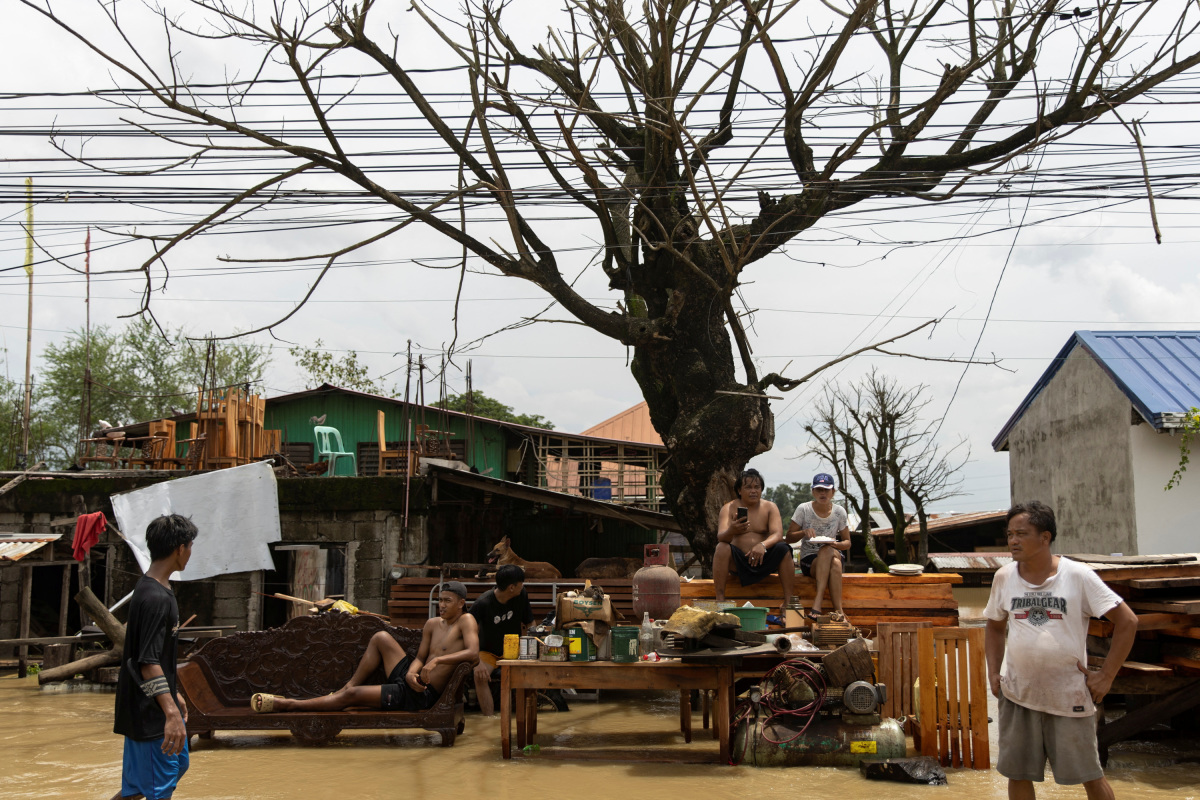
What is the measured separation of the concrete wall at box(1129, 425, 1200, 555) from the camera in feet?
48.0

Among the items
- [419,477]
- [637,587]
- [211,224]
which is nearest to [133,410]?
[419,477]

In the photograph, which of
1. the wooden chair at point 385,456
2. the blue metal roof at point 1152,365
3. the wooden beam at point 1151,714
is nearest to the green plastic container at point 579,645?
the wooden beam at point 1151,714

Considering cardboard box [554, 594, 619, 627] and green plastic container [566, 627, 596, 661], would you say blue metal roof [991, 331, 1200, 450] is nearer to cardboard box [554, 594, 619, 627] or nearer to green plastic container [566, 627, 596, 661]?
cardboard box [554, 594, 619, 627]

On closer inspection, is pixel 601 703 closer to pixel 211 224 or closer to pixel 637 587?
pixel 637 587

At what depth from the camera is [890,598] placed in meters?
9.34

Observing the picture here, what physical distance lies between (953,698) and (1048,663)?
95.7 inches

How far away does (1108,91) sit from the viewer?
10227 mm

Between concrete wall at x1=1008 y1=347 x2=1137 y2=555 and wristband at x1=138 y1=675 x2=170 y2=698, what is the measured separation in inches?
588

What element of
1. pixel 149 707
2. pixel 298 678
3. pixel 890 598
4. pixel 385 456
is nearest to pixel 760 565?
pixel 890 598

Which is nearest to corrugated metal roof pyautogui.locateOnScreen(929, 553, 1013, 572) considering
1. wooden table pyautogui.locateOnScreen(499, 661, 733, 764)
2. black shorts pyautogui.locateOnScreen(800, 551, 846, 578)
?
black shorts pyautogui.locateOnScreen(800, 551, 846, 578)

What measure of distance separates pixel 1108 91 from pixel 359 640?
9688mm

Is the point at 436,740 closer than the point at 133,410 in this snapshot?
Yes

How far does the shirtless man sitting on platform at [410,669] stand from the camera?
25.5ft

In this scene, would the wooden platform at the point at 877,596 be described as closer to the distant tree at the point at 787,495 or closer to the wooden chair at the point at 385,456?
the wooden chair at the point at 385,456
